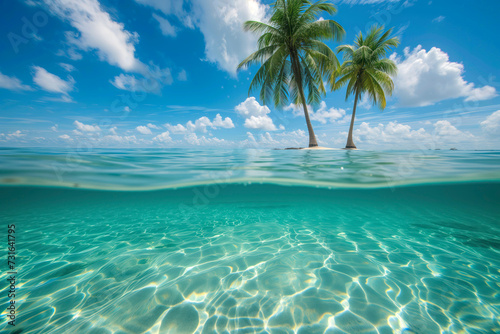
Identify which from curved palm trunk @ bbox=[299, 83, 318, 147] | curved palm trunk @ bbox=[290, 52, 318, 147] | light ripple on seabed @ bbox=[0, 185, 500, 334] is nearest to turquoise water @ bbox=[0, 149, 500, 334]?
light ripple on seabed @ bbox=[0, 185, 500, 334]

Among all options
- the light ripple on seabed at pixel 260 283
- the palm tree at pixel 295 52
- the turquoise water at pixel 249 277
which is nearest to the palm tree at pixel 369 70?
the palm tree at pixel 295 52

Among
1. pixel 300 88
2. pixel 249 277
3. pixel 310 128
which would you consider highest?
pixel 300 88

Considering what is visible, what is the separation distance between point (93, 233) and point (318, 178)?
8.42m

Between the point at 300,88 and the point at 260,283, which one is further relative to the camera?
the point at 300,88

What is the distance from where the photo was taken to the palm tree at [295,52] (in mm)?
12836

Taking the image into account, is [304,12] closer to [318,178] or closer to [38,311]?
[318,178]

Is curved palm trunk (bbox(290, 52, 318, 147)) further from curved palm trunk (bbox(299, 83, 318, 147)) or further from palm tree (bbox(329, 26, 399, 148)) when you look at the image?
palm tree (bbox(329, 26, 399, 148))

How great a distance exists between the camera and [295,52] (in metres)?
13.7

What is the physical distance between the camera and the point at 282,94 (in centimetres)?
1503

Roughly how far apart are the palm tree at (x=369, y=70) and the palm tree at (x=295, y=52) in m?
1.90

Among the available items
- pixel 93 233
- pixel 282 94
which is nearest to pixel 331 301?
pixel 93 233

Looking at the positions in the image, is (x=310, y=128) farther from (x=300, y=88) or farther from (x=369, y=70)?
(x=369, y=70)

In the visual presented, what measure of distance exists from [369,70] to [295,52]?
24.3 ft

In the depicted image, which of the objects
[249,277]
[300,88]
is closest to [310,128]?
[300,88]
